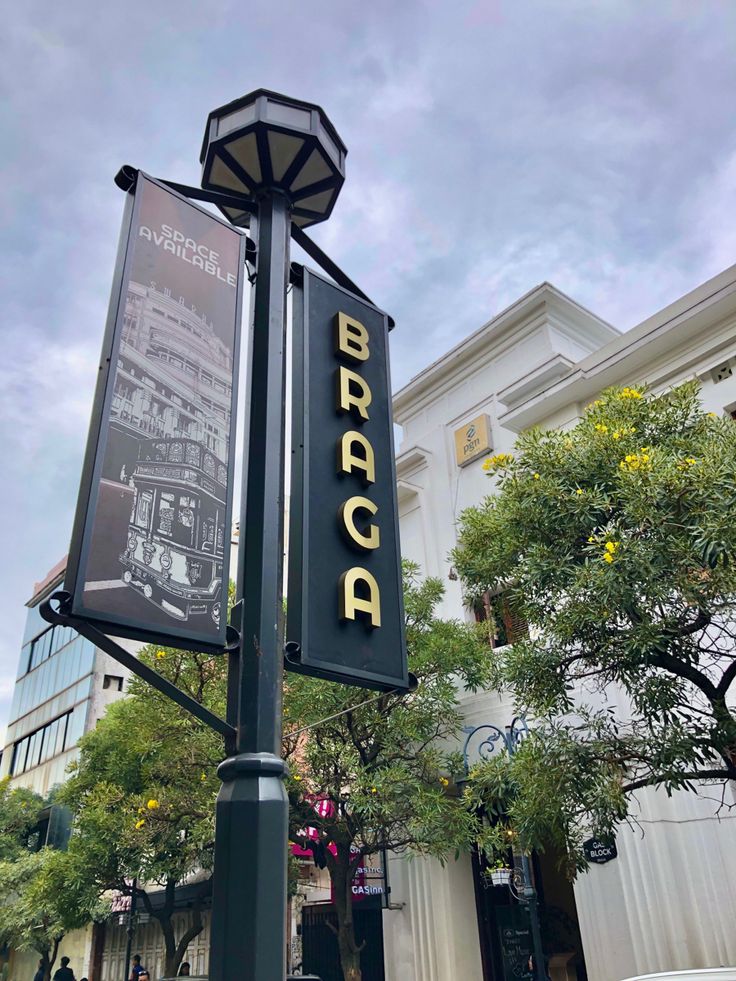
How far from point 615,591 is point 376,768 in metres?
6.46

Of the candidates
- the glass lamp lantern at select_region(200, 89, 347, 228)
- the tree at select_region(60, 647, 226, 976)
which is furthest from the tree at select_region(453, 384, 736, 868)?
the tree at select_region(60, 647, 226, 976)

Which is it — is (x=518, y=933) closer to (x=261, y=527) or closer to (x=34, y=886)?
(x=34, y=886)

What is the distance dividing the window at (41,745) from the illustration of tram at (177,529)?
31056mm

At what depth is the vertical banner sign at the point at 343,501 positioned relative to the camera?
4020 millimetres

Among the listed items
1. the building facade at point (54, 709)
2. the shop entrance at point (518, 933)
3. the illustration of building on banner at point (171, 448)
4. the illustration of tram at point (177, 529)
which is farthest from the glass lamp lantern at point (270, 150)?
the building facade at point (54, 709)

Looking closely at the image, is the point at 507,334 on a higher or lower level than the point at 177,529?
higher

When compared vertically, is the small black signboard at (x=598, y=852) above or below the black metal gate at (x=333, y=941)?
above

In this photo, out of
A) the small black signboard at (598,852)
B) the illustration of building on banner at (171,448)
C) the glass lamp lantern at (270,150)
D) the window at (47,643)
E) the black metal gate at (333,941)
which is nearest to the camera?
the illustration of building on banner at (171,448)

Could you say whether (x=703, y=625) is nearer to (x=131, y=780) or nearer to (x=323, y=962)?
(x=131, y=780)

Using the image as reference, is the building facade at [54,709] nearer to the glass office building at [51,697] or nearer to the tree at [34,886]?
the glass office building at [51,697]

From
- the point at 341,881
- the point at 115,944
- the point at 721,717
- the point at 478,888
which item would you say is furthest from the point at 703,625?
the point at 115,944

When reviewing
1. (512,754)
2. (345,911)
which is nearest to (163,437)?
(512,754)

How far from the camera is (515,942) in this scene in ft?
46.9

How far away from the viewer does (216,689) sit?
14.4 metres
